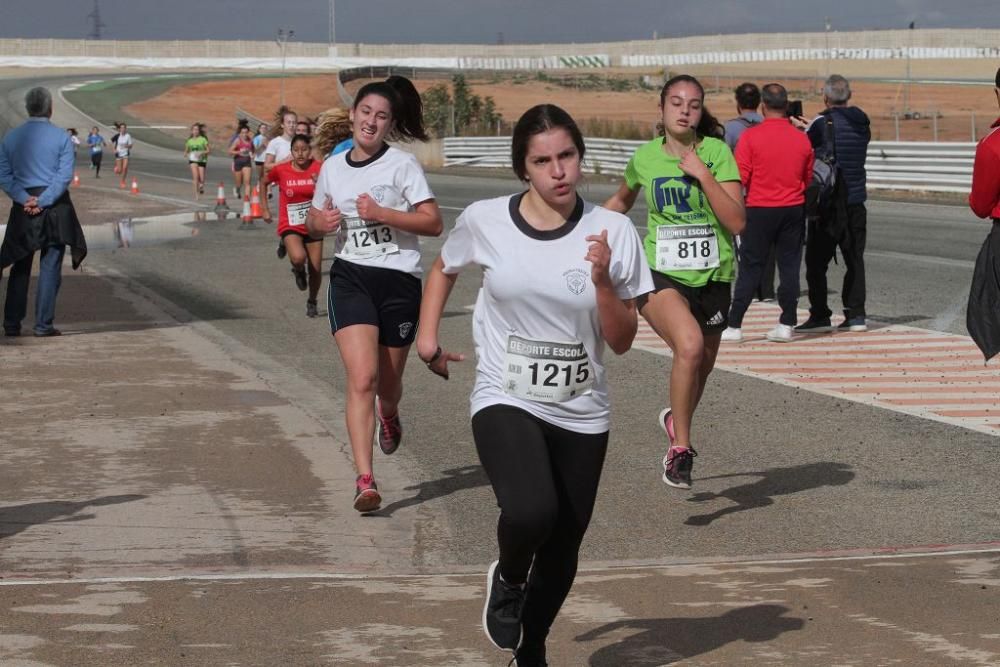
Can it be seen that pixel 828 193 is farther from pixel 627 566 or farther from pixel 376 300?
pixel 627 566

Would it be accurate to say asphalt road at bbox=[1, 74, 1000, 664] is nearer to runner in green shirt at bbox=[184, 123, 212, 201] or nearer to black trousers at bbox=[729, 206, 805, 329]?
black trousers at bbox=[729, 206, 805, 329]

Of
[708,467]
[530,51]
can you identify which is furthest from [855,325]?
[530,51]

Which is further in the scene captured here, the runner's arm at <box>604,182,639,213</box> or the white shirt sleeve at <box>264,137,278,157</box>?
the white shirt sleeve at <box>264,137,278,157</box>

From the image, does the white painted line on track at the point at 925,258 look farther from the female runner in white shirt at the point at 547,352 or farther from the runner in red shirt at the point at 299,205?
the female runner in white shirt at the point at 547,352

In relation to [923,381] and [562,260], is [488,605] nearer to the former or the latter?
[562,260]

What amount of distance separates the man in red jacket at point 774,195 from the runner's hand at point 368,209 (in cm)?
575

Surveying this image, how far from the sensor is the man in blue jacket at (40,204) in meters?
13.4

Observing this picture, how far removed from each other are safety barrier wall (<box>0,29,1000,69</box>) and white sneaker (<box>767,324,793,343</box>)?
103844 millimetres

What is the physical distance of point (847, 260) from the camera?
13898mm

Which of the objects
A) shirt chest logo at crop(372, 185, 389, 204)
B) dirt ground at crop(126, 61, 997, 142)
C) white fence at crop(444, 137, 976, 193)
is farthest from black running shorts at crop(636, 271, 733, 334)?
dirt ground at crop(126, 61, 997, 142)

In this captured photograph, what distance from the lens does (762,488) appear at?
26.3ft

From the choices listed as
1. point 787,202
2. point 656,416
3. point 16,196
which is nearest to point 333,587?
point 656,416

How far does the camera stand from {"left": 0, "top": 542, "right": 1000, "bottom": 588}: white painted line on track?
599cm

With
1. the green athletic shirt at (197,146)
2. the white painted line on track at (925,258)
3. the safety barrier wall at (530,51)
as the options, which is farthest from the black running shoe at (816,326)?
the safety barrier wall at (530,51)
